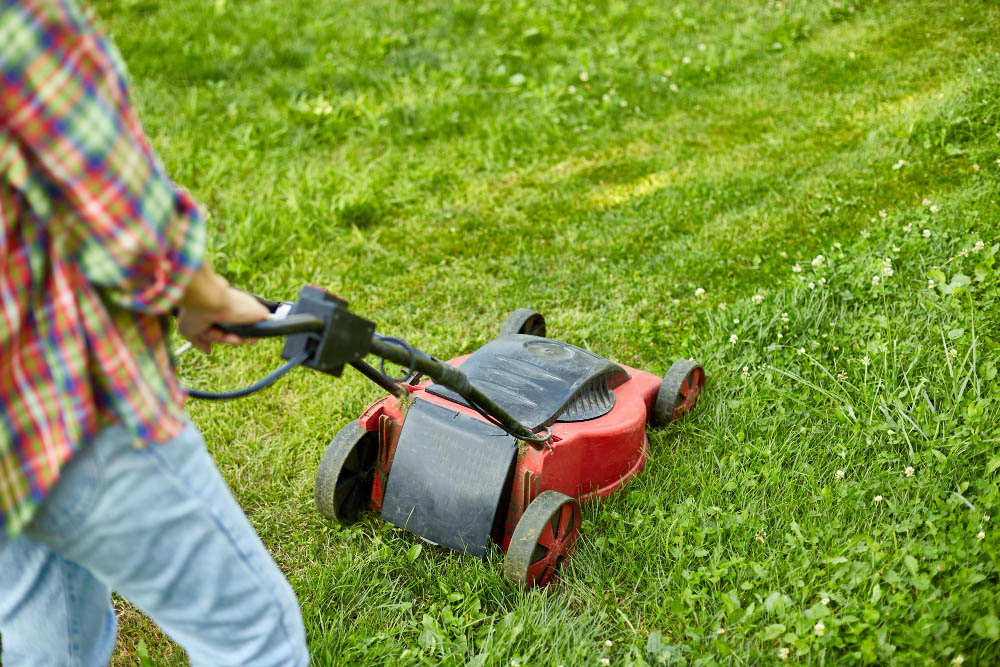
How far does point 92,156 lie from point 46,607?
32.1 inches

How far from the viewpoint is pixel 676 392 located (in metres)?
2.60

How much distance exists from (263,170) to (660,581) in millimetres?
3209

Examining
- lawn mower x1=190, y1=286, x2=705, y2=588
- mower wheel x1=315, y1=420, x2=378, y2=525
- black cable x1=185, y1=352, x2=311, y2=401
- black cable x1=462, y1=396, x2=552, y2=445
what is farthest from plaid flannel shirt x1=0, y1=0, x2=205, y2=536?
mower wheel x1=315, y1=420, x2=378, y2=525

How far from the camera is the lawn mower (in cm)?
210

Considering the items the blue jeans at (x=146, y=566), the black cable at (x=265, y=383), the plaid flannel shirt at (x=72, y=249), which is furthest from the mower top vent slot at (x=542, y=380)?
the plaid flannel shirt at (x=72, y=249)

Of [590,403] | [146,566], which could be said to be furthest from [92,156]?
[590,403]

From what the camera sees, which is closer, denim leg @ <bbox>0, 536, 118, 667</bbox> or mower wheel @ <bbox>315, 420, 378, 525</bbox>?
denim leg @ <bbox>0, 536, 118, 667</bbox>

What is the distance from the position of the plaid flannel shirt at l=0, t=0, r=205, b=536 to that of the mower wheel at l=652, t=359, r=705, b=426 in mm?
1783

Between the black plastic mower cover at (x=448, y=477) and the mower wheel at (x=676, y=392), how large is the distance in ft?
2.29

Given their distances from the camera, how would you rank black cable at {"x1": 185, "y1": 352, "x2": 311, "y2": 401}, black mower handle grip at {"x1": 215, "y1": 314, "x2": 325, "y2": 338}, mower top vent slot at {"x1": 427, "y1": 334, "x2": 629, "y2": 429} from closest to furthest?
black mower handle grip at {"x1": 215, "y1": 314, "x2": 325, "y2": 338} < black cable at {"x1": 185, "y1": 352, "x2": 311, "y2": 401} < mower top vent slot at {"x1": 427, "y1": 334, "x2": 629, "y2": 429}

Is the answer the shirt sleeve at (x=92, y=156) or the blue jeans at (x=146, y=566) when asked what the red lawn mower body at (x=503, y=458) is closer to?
the blue jeans at (x=146, y=566)

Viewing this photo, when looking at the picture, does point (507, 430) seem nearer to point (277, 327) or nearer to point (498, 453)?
point (498, 453)

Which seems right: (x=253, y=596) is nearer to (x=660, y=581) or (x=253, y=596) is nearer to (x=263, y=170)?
(x=660, y=581)

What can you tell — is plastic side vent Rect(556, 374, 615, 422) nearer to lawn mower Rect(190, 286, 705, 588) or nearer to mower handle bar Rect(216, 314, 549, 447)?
lawn mower Rect(190, 286, 705, 588)
